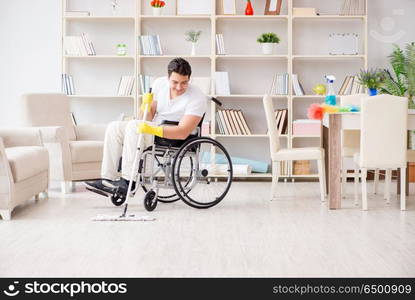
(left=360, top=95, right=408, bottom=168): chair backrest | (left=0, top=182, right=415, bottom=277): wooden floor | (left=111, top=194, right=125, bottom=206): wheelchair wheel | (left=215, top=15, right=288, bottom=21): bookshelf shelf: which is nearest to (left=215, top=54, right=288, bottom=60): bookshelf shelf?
(left=215, top=15, right=288, bottom=21): bookshelf shelf

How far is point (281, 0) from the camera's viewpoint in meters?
7.98

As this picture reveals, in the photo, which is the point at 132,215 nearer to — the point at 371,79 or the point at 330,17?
the point at 371,79

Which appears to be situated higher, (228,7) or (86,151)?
(228,7)

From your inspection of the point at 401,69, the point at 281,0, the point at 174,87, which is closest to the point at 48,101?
the point at 174,87

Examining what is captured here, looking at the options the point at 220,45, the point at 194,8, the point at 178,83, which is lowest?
the point at 178,83

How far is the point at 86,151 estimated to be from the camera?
21.9 feet

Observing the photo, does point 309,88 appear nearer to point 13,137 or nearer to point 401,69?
point 401,69

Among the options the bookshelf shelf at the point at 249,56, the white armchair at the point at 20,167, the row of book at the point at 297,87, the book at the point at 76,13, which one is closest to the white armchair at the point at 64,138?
the white armchair at the point at 20,167

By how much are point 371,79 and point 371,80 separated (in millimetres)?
34

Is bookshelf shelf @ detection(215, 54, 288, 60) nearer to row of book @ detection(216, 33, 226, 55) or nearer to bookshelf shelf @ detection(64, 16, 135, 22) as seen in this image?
row of book @ detection(216, 33, 226, 55)

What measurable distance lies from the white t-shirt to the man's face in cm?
3

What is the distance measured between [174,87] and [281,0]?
2.80 m

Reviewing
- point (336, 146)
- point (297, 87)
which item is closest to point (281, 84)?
point (297, 87)

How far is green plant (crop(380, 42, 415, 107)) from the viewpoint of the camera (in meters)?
7.75
